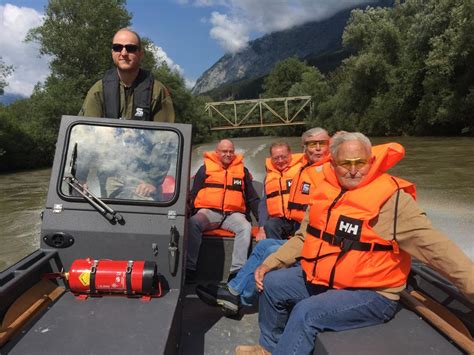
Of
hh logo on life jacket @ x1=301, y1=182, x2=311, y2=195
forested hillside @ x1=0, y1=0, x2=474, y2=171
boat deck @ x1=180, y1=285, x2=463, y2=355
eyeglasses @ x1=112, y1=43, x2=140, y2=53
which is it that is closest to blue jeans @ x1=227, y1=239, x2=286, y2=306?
boat deck @ x1=180, y1=285, x2=463, y2=355

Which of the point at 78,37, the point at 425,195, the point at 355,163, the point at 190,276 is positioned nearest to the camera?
the point at 355,163

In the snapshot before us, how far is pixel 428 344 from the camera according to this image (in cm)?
205

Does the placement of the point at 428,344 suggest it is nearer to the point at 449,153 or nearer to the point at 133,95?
the point at 133,95

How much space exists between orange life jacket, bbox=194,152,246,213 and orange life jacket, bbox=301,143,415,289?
183 centimetres

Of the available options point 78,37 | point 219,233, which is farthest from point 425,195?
point 78,37

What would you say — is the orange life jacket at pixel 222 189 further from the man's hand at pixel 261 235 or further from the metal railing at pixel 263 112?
the metal railing at pixel 263 112

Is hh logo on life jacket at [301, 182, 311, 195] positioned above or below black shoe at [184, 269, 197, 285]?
above

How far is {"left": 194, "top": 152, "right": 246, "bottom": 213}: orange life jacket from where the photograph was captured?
163 inches

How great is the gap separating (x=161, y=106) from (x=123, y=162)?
2.04 feet

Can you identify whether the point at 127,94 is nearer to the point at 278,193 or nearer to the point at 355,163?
the point at 278,193

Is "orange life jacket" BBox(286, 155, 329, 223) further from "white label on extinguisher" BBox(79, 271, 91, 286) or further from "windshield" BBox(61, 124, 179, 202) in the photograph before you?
"white label on extinguisher" BBox(79, 271, 91, 286)

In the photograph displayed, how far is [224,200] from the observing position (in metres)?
4.14

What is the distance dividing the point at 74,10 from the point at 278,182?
25660 millimetres

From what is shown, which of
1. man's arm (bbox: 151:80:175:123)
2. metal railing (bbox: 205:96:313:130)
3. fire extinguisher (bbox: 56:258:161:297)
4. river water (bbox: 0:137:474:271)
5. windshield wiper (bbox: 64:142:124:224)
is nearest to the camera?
fire extinguisher (bbox: 56:258:161:297)
